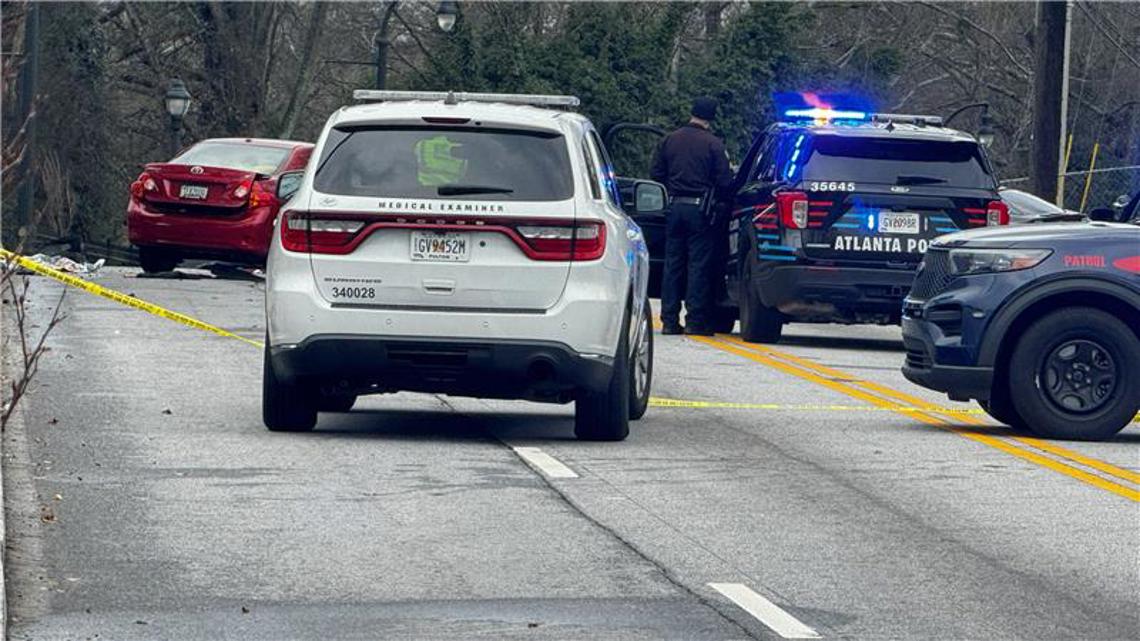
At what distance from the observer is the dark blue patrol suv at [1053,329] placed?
13711 millimetres

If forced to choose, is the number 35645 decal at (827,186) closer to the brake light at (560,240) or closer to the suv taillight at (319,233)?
the brake light at (560,240)

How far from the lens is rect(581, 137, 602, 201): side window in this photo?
1273cm

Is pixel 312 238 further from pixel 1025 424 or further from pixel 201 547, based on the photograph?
pixel 1025 424

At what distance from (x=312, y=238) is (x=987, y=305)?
3880mm

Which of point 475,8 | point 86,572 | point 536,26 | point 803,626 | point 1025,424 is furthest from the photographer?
point 475,8

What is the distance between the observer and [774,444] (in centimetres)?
1315

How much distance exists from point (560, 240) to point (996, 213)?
812 cm

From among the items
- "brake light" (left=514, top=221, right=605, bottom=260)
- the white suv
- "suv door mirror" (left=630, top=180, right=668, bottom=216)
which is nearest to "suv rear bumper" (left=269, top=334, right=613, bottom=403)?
the white suv

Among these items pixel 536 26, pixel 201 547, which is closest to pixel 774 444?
pixel 201 547

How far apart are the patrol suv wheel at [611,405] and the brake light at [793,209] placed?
7.23 meters

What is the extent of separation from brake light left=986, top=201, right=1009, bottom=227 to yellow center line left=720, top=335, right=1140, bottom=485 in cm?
192

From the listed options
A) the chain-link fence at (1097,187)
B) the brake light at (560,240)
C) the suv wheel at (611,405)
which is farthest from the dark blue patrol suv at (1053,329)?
the chain-link fence at (1097,187)

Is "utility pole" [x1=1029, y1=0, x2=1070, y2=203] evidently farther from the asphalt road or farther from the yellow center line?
the asphalt road

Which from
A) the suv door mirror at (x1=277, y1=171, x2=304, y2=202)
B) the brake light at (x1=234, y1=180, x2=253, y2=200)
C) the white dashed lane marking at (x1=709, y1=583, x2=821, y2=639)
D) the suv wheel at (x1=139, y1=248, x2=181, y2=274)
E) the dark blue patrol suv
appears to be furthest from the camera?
the suv wheel at (x1=139, y1=248, x2=181, y2=274)
